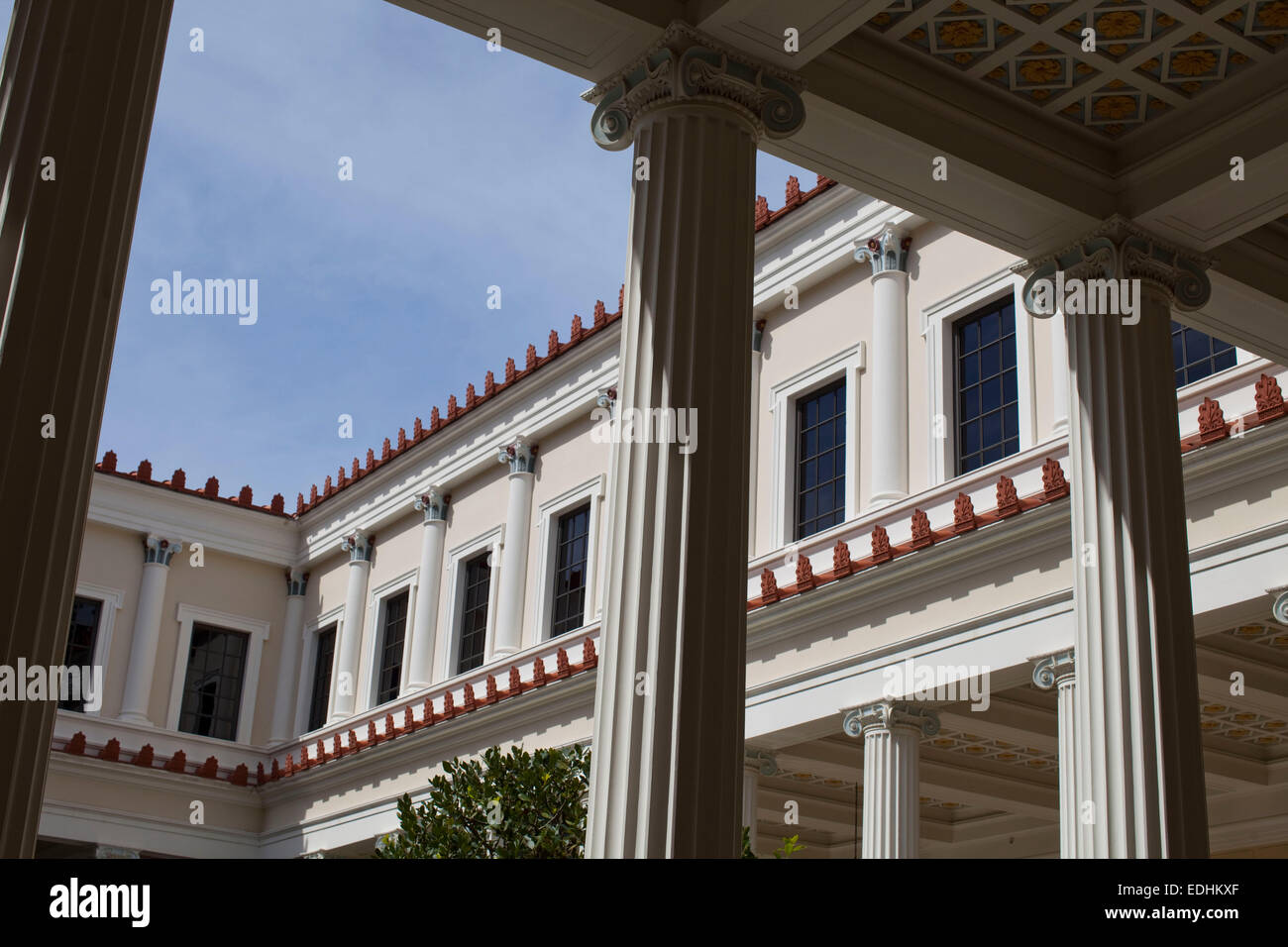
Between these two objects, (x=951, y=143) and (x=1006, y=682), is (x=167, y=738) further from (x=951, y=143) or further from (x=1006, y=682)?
(x=951, y=143)

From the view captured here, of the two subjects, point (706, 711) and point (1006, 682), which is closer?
point (706, 711)

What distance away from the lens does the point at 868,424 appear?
15609 millimetres

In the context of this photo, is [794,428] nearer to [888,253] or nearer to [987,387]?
[888,253]

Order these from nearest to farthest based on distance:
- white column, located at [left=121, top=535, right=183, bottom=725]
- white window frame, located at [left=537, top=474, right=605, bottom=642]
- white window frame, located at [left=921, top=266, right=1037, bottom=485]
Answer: white window frame, located at [left=921, top=266, right=1037, bottom=485], white window frame, located at [left=537, top=474, right=605, bottom=642], white column, located at [left=121, top=535, right=183, bottom=725]

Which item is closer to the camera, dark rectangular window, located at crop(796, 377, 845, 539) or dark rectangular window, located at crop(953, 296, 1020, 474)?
dark rectangular window, located at crop(953, 296, 1020, 474)

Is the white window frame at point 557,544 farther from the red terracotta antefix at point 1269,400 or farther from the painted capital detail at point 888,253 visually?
the red terracotta antefix at point 1269,400

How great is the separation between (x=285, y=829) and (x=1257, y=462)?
17.2 meters

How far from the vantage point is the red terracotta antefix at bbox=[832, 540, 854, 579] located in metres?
14.0

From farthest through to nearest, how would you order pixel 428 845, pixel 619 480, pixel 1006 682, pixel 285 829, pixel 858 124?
pixel 285 829 → pixel 1006 682 → pixel 428 845 → pixel 858 124 → pixel 619 480

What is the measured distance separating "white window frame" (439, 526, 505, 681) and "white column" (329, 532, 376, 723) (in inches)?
97.7

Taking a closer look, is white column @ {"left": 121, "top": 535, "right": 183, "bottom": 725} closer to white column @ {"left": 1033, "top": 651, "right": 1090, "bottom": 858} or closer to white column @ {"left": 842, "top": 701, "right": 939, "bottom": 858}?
white column @ {"left": 842, "top": 701, "right": 939, "bottom": 858}

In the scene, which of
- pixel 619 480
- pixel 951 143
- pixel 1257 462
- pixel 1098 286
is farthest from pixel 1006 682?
pixel 619 480

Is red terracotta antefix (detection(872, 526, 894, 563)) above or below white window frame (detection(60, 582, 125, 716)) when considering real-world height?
below

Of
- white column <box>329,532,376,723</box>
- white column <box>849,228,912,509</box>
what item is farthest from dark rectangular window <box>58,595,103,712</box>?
white column <box>849,228,912,509</box>
